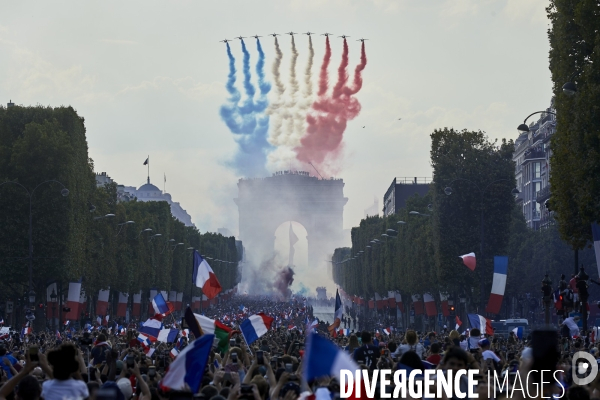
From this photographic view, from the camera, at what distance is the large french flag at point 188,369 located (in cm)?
1226

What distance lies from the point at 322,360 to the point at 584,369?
7371 mm

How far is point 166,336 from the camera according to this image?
36.2 meters

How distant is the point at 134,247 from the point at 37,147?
26704 millimetres

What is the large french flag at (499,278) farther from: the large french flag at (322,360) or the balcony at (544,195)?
the balcony at (544,195)

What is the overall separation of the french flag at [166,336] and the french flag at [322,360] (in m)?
24.8

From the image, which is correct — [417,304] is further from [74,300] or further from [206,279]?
[206,279]

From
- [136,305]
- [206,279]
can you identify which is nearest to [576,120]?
[206,279]

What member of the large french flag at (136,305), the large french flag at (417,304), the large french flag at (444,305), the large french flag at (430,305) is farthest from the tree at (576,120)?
the large french flag at (136,305)

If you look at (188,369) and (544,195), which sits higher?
(544,195)

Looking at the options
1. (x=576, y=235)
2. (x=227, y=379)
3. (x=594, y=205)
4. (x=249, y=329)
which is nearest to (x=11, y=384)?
(x=227, y=379)

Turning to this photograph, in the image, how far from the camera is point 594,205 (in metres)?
35.1

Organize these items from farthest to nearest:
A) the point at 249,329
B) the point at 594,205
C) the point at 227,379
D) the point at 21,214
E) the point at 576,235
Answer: the point at 21,214, the point at 576,235, the point at 594,205, the point at 249,329, the point at 227,379

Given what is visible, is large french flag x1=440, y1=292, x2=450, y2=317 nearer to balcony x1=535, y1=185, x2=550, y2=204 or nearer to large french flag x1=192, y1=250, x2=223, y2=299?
balcony x1=535, y1=185, x2=550, y2=204

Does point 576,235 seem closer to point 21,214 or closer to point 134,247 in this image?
point 21,214
